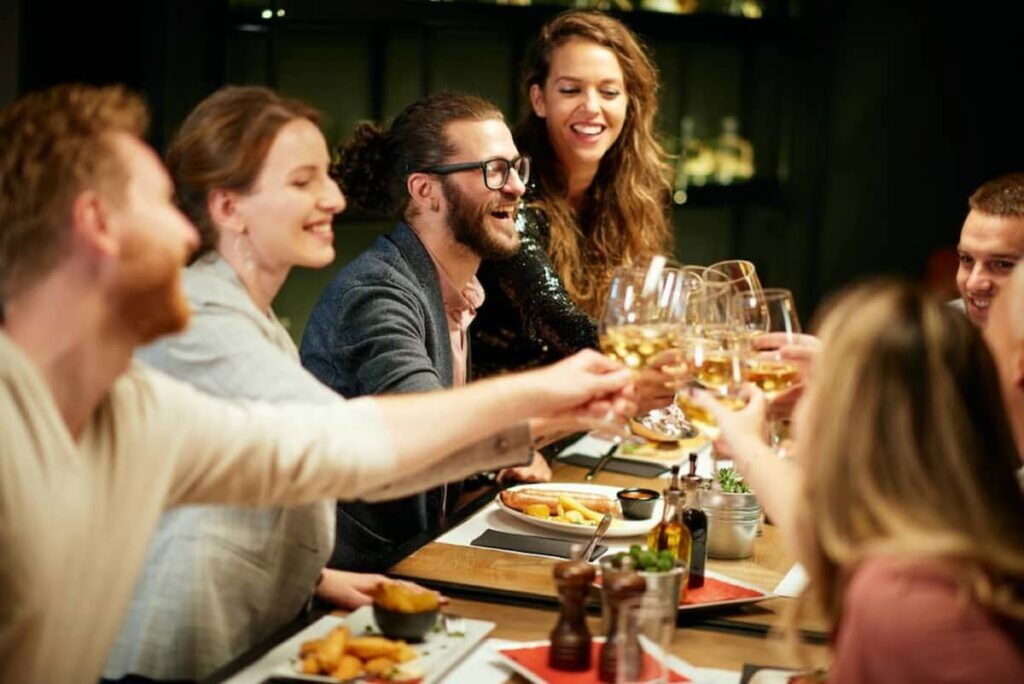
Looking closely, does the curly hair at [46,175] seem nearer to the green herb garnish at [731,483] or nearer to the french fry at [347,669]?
the french fry at [347,669]

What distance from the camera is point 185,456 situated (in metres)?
1.75

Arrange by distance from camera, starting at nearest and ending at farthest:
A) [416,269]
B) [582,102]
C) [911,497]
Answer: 1. [911,497]
2. [416,269]
3. [582,102]

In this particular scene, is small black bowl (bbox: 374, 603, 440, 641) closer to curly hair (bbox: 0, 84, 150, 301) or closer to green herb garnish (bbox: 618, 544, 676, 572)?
green herb garnish (bbox: 618, 544, 676, 572)

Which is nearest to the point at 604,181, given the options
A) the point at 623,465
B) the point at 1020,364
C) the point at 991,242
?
the point at 623,465

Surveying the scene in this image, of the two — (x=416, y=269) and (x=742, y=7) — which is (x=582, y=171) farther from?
(x=742, y=7)

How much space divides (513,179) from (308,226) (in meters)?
1.10

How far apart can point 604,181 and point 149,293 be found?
8.94ft

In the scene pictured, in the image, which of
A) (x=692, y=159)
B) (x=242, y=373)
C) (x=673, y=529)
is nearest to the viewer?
(x=242, y=373)

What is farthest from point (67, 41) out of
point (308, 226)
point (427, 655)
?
point (427, 655)

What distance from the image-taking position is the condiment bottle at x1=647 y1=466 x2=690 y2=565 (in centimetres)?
231

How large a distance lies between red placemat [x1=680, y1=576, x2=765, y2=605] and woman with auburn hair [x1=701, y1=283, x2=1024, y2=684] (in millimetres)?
728

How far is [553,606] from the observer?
7.36ft

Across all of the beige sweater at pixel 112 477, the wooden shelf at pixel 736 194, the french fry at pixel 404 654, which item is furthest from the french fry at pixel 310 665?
the wooden shelf at pixel 736 194

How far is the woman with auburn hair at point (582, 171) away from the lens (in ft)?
12.3
